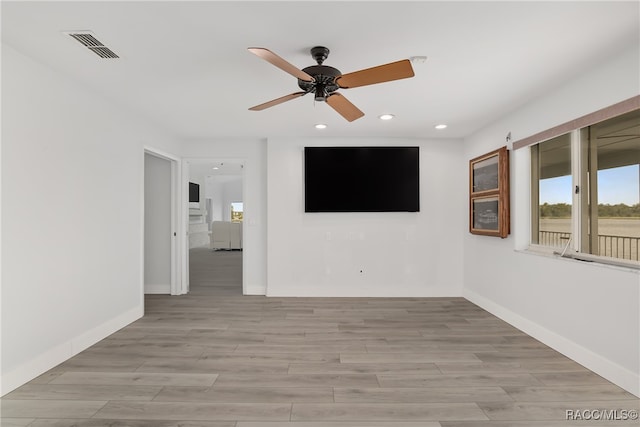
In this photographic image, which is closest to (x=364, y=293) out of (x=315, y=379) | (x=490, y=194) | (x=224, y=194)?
(x=490, y=194)

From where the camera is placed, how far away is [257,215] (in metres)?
5.05

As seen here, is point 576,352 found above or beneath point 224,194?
beneath

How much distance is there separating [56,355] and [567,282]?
427cm

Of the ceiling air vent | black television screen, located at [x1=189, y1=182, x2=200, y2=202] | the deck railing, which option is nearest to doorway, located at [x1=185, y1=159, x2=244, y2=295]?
black television screen, located at [x1=189, y1=182, x2=200, y2=202]

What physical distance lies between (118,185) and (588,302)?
444cm

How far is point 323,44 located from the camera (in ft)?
7.26

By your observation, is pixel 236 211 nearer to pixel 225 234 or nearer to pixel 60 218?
pixel 225 234

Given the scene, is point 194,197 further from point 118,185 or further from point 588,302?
point 588,302

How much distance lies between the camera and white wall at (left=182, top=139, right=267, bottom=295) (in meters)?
5.04

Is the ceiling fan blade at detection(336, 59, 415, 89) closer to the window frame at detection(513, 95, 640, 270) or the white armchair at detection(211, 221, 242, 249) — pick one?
the window frame at detection(513, 95, 640, 270)

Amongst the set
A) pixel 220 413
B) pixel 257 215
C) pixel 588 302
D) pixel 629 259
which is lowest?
pixel 220 413

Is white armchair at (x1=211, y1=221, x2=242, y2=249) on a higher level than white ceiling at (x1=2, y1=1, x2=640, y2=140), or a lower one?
lower

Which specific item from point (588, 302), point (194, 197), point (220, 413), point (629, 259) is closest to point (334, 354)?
point (220, 413)

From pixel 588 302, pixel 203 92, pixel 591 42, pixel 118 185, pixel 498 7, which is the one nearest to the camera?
pixel 498 7
